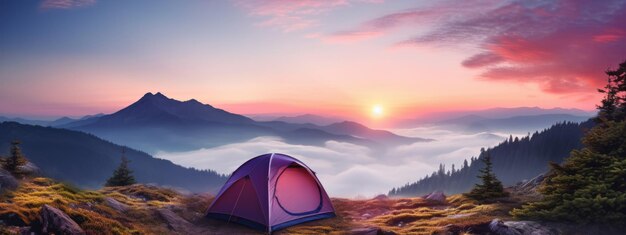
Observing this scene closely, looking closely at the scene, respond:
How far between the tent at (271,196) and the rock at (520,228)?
10796mm

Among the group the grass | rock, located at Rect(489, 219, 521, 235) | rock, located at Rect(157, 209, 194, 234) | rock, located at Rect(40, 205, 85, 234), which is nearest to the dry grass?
rock, located at Rect(489, 219, 521, 235)

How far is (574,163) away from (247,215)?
55.9ft

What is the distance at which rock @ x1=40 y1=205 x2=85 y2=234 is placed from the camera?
44.0 ft

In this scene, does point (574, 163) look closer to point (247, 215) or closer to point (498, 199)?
point (498, 199)

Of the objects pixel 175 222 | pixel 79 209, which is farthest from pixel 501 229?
pixel 79 209

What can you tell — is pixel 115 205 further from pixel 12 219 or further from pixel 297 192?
pixel 297 192

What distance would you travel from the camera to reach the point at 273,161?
2314cm

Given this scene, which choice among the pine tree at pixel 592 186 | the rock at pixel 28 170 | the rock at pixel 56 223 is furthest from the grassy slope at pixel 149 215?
the pine tree at pixel 592 186

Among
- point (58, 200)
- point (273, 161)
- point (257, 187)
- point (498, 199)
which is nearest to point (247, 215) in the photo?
point (257, 187)

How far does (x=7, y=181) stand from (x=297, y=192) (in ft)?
47.4

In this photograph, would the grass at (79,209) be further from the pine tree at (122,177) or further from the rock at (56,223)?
the pine tree at (122,177)

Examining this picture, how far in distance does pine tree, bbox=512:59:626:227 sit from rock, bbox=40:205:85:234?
19.0 meters

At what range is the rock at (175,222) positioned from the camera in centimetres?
2027

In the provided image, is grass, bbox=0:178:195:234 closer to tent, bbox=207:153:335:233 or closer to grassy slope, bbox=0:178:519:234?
grassy slope, bbox=0:178:519:234
